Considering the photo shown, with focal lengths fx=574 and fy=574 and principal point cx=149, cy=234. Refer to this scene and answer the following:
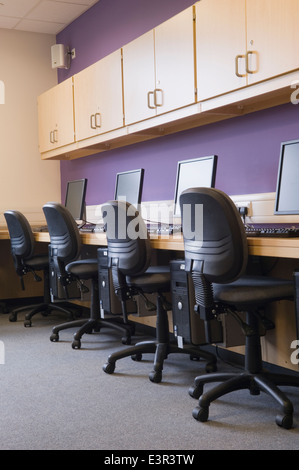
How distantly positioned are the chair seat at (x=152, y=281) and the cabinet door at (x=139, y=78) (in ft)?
4.54

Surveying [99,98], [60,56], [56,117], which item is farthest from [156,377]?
[60,56]

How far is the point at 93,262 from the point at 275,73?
1942 millimetres

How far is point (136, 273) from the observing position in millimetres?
3346

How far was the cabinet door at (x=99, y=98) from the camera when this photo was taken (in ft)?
15.4

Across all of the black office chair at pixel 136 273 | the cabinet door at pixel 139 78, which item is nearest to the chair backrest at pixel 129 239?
the black office chair at pixel 136 273

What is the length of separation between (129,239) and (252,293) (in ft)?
3.30

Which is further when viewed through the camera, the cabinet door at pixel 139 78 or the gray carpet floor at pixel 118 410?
the cabinet door at pixel 139 78

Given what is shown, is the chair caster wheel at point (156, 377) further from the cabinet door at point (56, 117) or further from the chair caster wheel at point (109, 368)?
the cabinet door at point (56, 117)

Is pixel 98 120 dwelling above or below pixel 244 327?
above

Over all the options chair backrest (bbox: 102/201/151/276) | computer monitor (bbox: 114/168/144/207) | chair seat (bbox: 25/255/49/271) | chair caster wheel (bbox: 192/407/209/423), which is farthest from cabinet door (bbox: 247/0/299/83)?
chair seat (bbox: 25/255/49/271)

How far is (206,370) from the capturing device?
3396mm

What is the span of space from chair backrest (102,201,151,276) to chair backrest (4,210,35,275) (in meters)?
1.73

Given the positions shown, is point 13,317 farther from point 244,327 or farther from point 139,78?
point 244,327

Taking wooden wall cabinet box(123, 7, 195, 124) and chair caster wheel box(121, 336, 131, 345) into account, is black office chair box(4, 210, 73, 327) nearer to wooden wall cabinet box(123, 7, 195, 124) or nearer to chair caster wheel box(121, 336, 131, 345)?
chair caster wheel box(121, 336, 131, 345)
